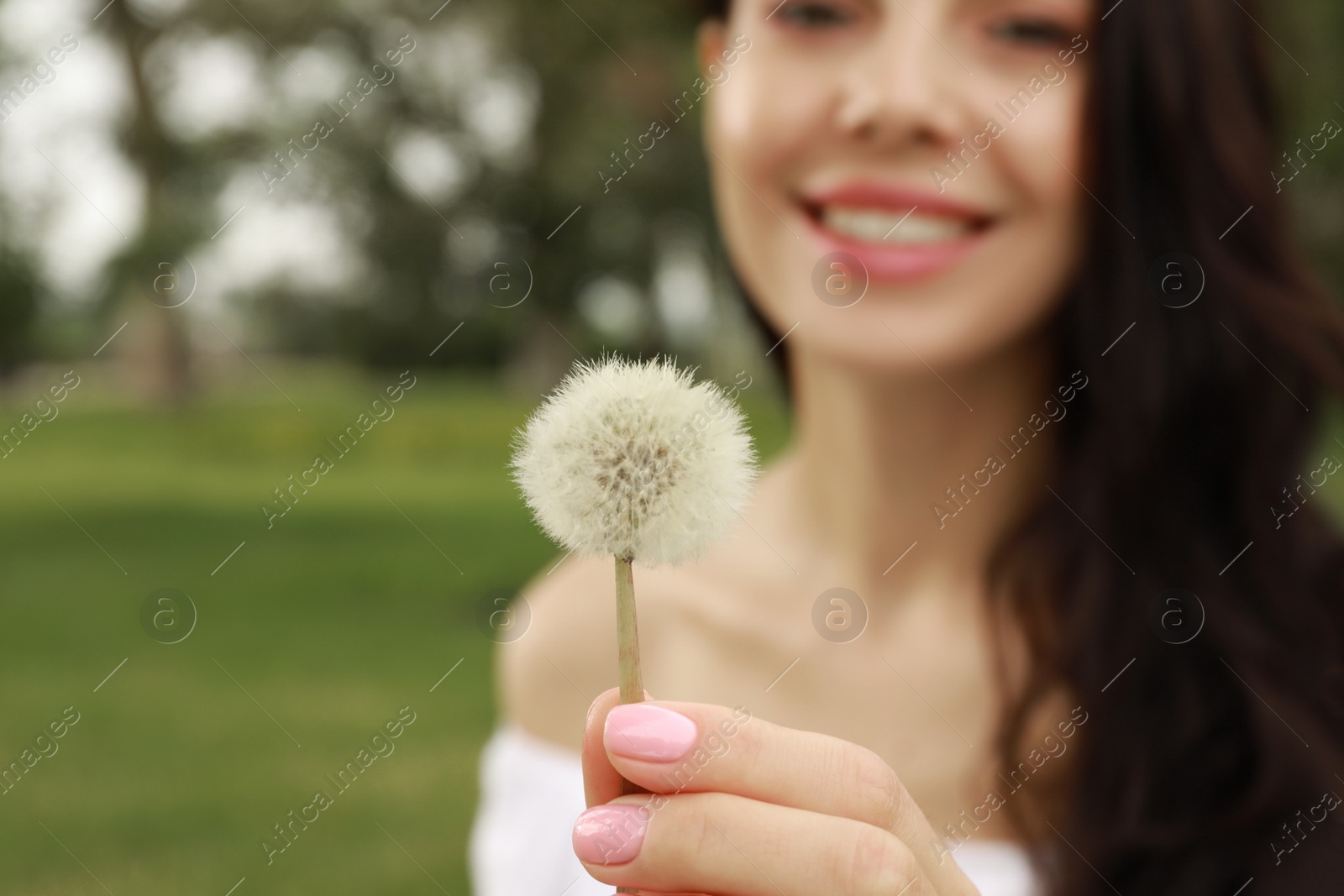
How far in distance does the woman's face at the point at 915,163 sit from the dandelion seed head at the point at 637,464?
114 centimetres

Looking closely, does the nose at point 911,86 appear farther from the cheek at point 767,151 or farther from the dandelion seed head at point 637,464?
the dandelion seed head at point 637,464

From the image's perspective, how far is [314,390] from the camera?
18078 mm

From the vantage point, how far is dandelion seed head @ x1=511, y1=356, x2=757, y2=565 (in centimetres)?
94

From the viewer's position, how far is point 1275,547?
238 cm

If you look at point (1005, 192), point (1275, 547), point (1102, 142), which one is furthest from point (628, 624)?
point (1275, 547)

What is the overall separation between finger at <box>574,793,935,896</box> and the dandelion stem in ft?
0.61

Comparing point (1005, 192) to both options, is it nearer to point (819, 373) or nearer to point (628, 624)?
point (819, 373)

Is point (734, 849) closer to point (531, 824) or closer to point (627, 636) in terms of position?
point (627, 636)

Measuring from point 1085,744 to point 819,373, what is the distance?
40.3 inches

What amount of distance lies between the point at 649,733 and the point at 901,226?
1329 mm

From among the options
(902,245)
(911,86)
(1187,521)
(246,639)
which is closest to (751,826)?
(902,245)

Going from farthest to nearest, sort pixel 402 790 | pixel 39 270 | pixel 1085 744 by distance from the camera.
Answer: pixel 39 270, pixel 402 790, pixel 1085 744

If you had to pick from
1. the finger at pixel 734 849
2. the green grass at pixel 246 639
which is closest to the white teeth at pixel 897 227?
the green grass at pixel 246 639

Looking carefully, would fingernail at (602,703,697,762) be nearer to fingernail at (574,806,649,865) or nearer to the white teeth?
fingernail at (574,806,649,865)
